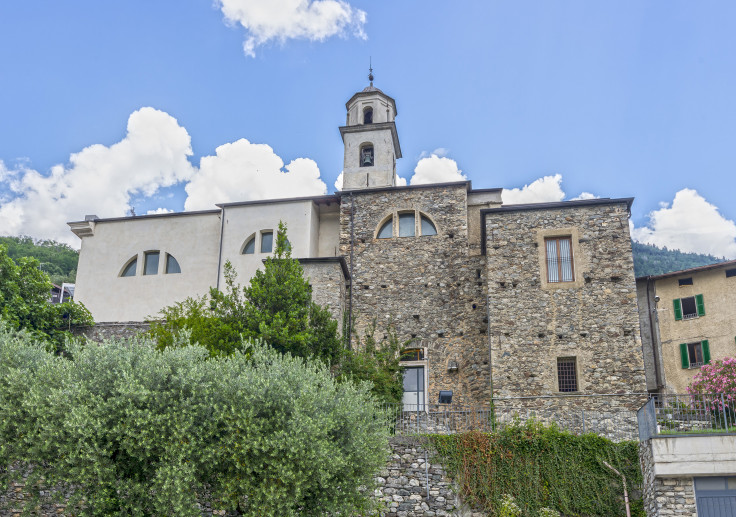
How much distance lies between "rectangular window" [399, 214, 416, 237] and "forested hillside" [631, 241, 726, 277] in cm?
2971

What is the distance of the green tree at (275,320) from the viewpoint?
20.4 m

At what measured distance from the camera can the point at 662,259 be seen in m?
60.0

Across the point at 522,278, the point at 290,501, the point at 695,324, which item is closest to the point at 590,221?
the point at 522,278

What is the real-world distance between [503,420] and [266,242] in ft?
40.1

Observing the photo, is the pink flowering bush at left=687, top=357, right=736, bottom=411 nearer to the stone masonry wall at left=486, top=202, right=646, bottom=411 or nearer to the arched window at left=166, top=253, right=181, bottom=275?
the stone masonry wall at left=486, top=202, right=646, bottom=411

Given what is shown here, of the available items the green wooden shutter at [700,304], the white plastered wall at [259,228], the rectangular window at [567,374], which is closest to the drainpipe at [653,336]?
the green wooden shutter at [700,304]

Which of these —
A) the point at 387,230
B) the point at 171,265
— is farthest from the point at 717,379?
the point at 171,265

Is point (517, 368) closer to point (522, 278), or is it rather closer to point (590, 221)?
point (522, 278)

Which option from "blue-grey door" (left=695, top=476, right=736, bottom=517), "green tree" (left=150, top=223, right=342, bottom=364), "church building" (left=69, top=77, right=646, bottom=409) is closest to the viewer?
"blue-grey door" (left=695, top=476, right=736, bottom=517)

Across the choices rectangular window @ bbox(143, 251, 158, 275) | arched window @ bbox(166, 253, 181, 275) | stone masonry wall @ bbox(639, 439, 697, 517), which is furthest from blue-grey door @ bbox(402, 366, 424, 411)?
rectangular window @ bbox(143, 251, 158, 275)

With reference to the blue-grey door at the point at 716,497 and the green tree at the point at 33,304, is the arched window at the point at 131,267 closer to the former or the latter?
the green tree at the point at 33,304

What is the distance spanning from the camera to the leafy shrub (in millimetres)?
13633

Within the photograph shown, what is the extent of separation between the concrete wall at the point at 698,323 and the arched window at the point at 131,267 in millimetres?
21816

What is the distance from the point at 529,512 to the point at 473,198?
1392 centimetres
